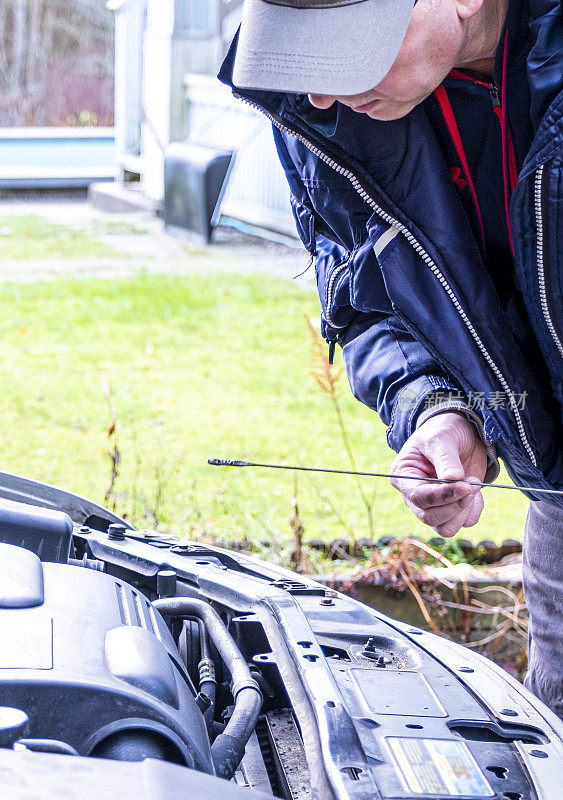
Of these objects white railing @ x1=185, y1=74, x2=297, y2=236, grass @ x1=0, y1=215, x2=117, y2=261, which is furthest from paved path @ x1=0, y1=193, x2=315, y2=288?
white railing @ x1=185, y1=74, x2=297, y2=236

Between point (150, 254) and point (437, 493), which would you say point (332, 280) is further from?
point (150, 254)

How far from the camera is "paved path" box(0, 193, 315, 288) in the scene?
29.9 ft

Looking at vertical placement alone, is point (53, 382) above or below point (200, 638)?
below

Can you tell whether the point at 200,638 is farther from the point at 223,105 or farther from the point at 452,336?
the point at 223,105

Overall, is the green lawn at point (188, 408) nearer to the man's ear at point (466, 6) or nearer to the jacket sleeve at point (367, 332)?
the jacket sleeve at point (367, 332)

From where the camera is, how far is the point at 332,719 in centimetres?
142

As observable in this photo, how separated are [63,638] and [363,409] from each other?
4663mm

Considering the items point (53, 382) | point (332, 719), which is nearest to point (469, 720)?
point (332, 719)

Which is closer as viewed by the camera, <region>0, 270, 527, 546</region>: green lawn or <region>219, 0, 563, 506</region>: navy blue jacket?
<region>219, 0, 563, 506</region>: navy blue jacket

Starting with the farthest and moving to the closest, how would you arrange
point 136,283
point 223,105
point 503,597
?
1. point 223,105
2. point 136,283
3. point 503,597

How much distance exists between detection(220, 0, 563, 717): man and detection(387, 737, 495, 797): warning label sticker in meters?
0.57

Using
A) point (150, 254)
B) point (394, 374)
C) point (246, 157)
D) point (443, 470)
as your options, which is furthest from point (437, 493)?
point (246, 157)

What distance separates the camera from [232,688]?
63.0 inches

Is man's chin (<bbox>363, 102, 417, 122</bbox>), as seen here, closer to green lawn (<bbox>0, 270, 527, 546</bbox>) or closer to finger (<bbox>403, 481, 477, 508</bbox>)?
finger (<bbox>403, 481, 477, 508</bbox>)
